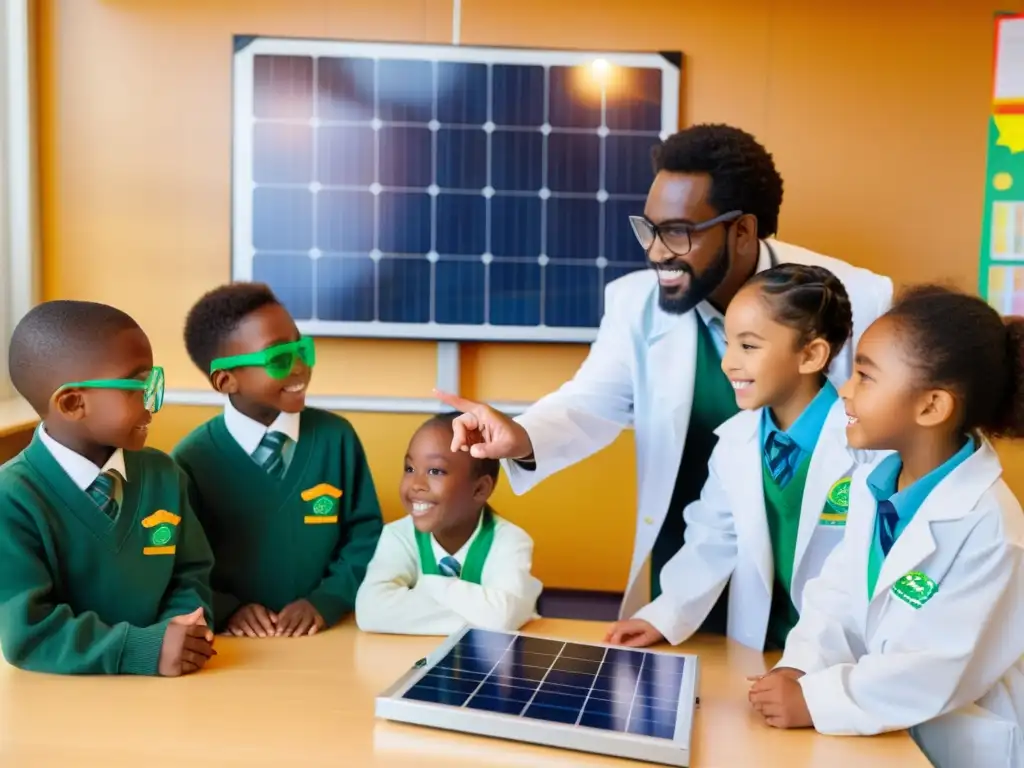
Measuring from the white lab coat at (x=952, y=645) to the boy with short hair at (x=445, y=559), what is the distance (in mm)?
574

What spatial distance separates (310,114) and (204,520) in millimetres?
1915

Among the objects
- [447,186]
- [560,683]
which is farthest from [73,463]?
[447,186]

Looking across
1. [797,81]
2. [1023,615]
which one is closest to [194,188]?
[797,81]

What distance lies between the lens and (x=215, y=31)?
3.40m

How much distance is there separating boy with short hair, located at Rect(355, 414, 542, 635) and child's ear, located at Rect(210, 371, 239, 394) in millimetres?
406

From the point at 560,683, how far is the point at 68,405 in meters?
0.92

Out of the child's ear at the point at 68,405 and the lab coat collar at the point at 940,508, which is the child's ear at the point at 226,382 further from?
the lab coat collar at the point at 940,508

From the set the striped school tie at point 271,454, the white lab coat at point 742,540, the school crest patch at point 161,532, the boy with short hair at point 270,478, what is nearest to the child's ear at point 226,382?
the boy with short hair at point 270,478

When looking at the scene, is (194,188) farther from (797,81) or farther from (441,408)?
(797,81)

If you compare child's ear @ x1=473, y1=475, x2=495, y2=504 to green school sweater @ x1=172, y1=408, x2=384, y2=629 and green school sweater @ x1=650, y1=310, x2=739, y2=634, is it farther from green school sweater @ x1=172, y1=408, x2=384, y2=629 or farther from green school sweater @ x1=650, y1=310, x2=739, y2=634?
green school sweater @ x1=650, y1=310, x2=739, y2=634

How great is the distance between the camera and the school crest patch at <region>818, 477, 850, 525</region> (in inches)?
66.4

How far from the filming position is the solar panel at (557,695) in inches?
48.1

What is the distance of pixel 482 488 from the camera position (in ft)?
6.38

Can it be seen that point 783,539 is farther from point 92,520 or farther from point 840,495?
point 92,520
